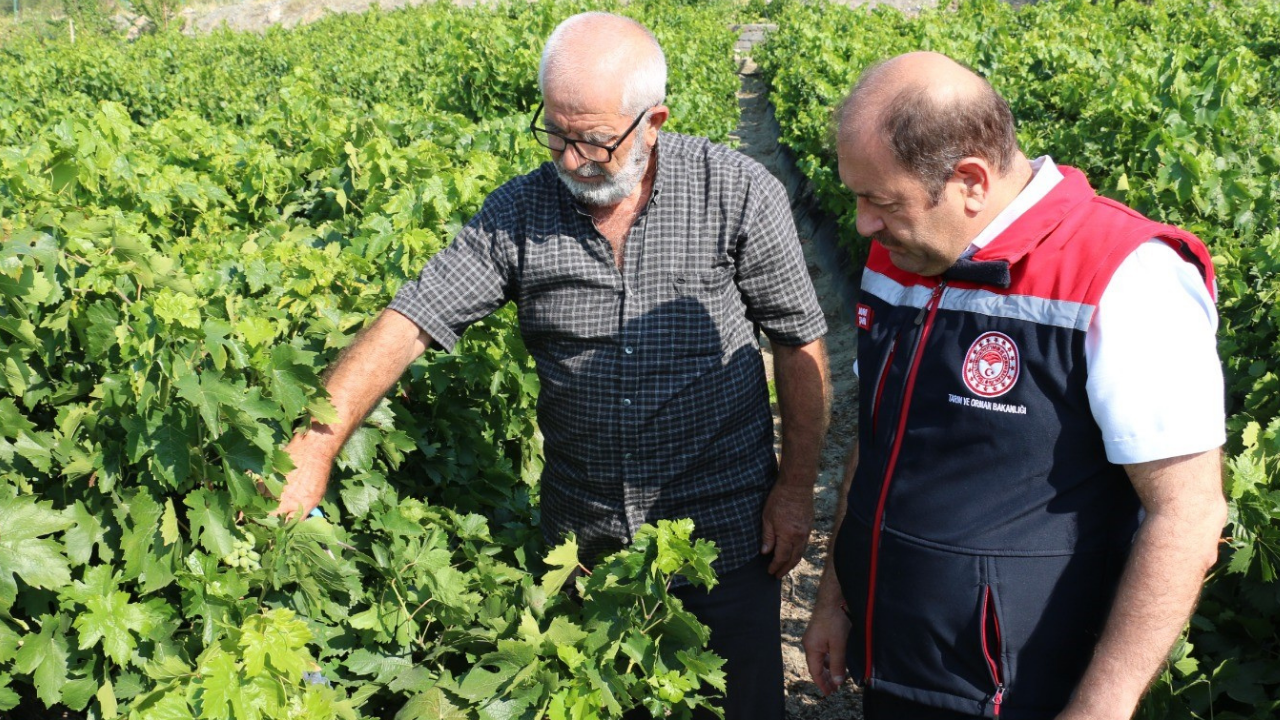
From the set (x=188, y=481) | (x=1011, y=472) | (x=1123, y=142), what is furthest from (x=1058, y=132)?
(x=188, y=481)

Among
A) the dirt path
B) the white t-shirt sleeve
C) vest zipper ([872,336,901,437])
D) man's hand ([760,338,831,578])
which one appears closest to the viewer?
the white t-shirt sleeve

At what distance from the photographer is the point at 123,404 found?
2201mm

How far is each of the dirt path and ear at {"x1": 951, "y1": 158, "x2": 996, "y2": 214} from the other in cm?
266

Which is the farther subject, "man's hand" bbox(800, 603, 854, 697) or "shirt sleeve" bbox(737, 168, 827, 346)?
"shirt sleeve" bbox(737, 168, 827, 346)

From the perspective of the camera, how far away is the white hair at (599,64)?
245 centimetres

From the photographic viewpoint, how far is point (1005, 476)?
1918mm

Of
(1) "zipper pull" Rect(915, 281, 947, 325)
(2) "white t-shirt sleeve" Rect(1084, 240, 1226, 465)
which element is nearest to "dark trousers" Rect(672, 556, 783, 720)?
(1) "zipper pull" Rect(915, 281, 947, 325)

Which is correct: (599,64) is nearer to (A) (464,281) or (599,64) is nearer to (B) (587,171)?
(B) (587,171)

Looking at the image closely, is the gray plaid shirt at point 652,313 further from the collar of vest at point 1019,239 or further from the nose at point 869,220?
the collar of vest at point 1019,239

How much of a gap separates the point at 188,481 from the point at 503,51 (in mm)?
5520

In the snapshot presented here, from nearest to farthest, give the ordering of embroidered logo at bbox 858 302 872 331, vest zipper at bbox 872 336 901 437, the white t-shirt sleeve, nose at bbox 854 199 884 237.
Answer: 1. the white t-shirt sleeve
2. nose at bbox 854 199 884 237
3. vest zipper at bbox 872 336 901 437
4. embroidered logo at bbox 858 302 872 331

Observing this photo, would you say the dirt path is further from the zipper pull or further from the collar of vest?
the collar of vest

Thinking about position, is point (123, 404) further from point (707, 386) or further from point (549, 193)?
point (707, 386)

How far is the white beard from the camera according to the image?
2.53 meters
